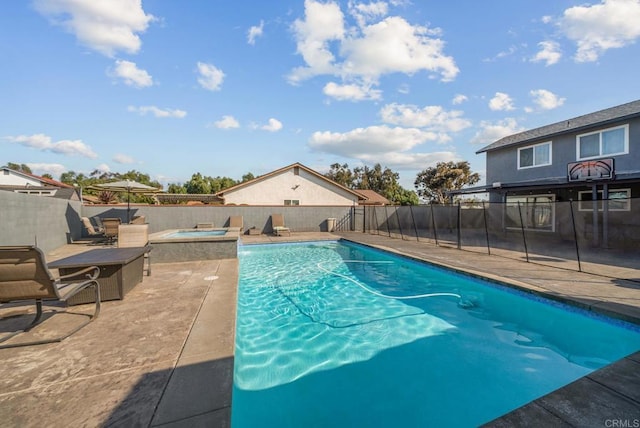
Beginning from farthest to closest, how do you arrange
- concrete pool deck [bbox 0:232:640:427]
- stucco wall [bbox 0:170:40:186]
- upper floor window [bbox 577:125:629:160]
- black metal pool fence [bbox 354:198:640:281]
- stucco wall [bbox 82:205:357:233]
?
stucco wall [bbox 0:170:40:186] < stucco wall [bbox 82:205:357:233] < upper floor window [bbox 577:125:629:160] < black metal pool fence [bbox 354:198:640:281] < concrete pool deck [bbox 0:232:640:427]

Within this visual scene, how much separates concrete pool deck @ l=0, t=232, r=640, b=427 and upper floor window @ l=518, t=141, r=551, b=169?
11024 millimetres

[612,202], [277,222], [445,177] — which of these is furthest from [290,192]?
[445,177]

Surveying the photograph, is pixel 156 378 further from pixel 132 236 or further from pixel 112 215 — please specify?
pixel 112 215

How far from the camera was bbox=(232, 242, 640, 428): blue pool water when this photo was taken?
280cm

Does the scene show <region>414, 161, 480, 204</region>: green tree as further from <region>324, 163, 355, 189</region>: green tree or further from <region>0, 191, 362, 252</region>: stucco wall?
<region>0, 191, 362, 252</region>: stucco wall

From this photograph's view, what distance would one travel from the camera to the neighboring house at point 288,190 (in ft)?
Answer: 61.7

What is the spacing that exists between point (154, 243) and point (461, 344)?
22.5 ft

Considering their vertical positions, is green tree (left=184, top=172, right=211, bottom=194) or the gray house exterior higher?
green tree (left=184, top=172, right=211, bottom=194)

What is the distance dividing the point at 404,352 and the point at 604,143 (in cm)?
1308

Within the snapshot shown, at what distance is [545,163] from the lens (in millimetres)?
12766

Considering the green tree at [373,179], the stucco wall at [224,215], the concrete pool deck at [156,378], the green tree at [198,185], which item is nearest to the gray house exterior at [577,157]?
the stucco wall at [224,215]

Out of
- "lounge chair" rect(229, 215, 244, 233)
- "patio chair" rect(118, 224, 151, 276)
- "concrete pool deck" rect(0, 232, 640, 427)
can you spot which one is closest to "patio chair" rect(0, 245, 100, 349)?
"concrete pool deck" rect(0, 232, 640, 427)

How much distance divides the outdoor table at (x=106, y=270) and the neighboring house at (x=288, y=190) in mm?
14408

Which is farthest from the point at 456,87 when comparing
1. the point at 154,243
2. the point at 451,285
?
the point at 154,243
